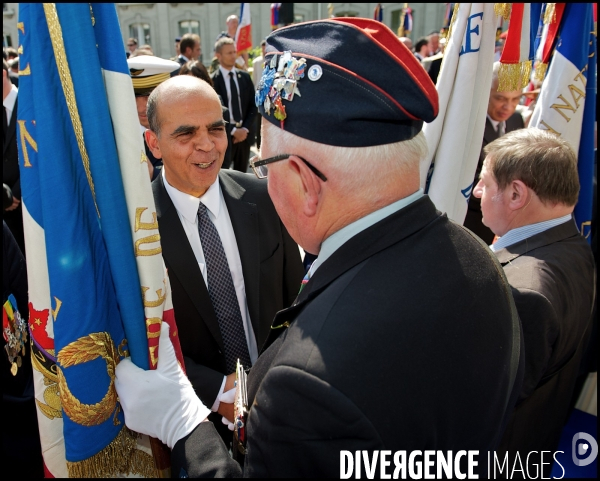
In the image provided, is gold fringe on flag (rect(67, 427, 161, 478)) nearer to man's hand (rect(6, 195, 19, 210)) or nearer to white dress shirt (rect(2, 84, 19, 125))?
man's hand (rect(6, 195, 19, 210))

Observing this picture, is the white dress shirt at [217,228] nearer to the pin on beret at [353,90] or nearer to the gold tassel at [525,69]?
the pin on beret at [353,90]

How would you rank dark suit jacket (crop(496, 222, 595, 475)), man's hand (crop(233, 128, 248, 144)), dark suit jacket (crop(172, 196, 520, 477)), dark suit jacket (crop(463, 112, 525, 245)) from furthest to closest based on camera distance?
man's hand (crop(233, 128, 248, 144))
dark suit jacket (crop(463, 112, 525, 245))
dark suit jacket (crop(496, 222, 595, 475))
dark suit jacket (crop(172, 196, 520, 477))

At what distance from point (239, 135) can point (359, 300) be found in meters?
6.28

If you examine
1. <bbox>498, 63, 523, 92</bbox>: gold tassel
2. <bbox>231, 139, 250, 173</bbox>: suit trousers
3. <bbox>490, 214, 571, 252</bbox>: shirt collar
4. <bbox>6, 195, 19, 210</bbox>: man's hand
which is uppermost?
<bbox>498, 63, 523, 92</bbox>: gold tassel

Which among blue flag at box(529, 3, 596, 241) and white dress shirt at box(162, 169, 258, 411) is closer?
white dress shirt at box(162, 169, 258, 411)

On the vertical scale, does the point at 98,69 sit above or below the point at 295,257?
above

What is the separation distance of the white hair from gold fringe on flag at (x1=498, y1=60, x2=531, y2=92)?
1.60m

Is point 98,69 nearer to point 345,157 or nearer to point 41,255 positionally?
point 41,255

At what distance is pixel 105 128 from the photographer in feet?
3.69

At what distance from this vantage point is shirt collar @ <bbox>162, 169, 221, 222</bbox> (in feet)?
6.31

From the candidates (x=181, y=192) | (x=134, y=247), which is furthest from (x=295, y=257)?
(x=134, y=247)

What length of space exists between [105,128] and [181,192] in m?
0.84

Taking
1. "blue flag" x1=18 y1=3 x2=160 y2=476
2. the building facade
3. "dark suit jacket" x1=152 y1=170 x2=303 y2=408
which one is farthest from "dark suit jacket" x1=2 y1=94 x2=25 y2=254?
the building facade

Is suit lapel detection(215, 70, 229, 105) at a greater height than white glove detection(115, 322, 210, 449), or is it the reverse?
suit lapel detection(215, 70, 229, 105)
